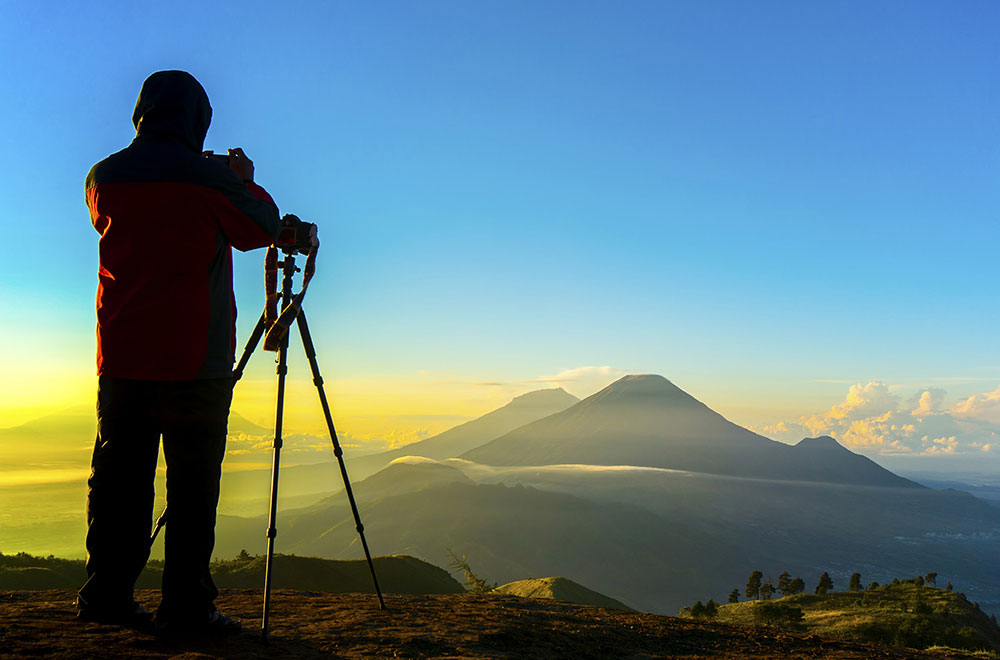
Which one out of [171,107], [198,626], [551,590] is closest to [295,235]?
[171,107]

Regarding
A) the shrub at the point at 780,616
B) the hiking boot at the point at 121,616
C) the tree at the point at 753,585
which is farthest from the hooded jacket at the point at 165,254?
→ the tree at the point at 753,585

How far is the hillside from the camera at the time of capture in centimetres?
1942

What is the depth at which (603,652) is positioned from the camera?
488 centimetres

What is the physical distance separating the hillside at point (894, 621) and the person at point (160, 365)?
42.5 ft

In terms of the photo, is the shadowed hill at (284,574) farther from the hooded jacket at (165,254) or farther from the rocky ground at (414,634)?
the hooded jacket at (165,254)

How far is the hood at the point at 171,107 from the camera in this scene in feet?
14.0

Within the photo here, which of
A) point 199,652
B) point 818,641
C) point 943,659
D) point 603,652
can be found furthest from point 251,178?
point 943,659

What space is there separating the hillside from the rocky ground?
349 inches

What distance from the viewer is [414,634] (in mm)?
4590

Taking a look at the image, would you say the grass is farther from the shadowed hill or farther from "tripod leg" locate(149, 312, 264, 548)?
"tripod leg" locate(149, 312, 264, 548)

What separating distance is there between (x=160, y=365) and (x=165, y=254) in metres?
0.70

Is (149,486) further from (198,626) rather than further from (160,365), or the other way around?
(198,626)

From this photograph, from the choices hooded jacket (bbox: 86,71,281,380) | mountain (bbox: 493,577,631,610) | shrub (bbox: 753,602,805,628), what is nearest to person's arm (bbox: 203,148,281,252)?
hooded jacket (bbox: 86,71,281,380)

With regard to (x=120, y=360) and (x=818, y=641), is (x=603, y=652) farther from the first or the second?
(x=120, y=360)
